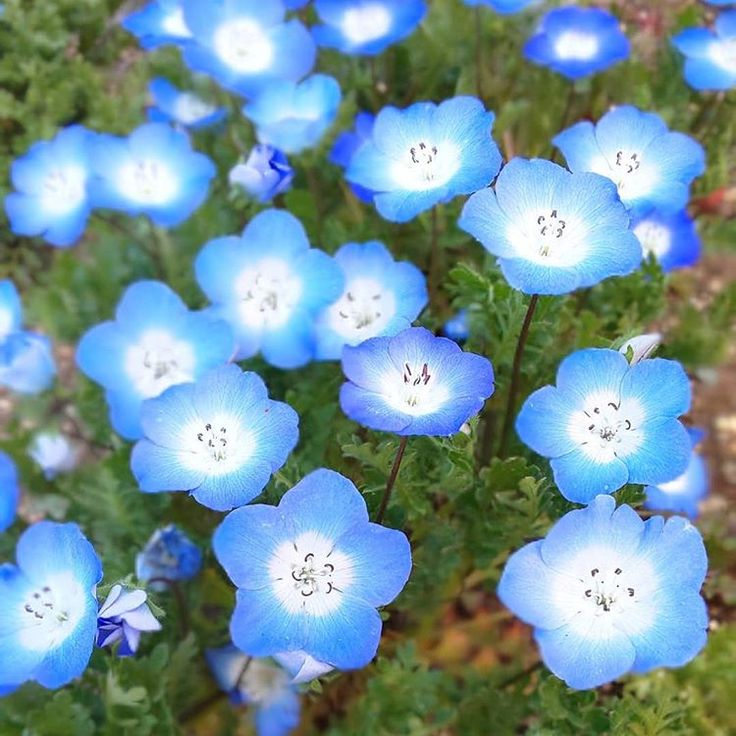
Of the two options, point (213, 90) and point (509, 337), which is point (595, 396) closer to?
point (509, 337)

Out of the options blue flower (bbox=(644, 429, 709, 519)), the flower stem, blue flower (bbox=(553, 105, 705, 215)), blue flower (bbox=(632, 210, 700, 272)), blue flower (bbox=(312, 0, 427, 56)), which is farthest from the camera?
blue flower (bbox=(312, 0, 427, 56))

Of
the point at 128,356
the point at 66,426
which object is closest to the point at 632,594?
the point at 128,356

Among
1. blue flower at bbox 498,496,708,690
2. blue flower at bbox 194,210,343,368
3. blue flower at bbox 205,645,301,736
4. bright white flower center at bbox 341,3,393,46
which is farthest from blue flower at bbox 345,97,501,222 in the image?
blue flower at bbox 205,645,301,736

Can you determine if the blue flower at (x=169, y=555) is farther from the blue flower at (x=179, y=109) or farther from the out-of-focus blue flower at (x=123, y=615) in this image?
the blue flower at (x=179, y=109)

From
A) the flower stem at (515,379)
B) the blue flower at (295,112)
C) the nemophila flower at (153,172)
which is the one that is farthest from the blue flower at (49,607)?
the blue flower at (295,112)

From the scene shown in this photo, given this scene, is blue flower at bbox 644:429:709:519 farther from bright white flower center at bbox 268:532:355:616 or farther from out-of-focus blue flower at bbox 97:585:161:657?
out-of-focus blue flower at bbox 97:585:161:657

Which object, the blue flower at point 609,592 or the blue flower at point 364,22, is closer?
the blue flower at point 609,592

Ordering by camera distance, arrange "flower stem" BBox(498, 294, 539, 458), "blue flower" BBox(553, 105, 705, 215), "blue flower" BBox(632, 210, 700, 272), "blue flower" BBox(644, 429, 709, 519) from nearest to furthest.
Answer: "flower stem" BBox(498, 294, 539, 458) < "blue flower" BBox(553, 105, 705, 215) < "blue flower" BBox(644, 429, 709, 519) < "blue flower" BBox(632, 210, 700, 272)
